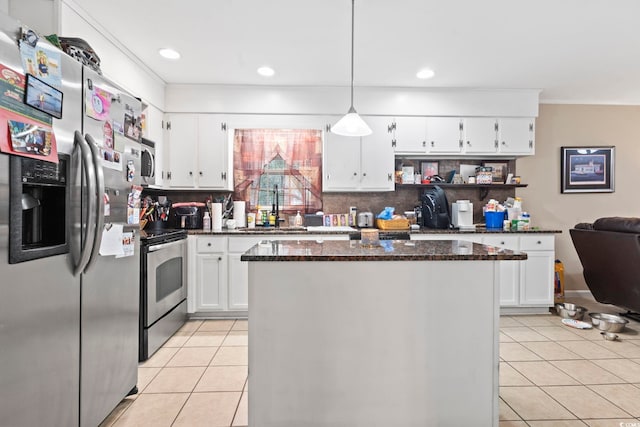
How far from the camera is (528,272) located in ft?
11.9

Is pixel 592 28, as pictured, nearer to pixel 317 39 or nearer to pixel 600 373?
pixel 317 39

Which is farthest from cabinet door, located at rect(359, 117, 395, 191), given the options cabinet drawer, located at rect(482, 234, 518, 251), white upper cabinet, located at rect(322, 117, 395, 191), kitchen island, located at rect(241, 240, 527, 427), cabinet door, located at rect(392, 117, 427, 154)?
kitchen island, located at rect(241, 240, 527, 427)

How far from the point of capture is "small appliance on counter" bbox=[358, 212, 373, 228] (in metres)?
3.97

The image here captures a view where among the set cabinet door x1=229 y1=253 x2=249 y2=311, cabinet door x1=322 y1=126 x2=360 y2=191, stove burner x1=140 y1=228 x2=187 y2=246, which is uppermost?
cabinet door x1=322 y1=126 x2=360 y2=191

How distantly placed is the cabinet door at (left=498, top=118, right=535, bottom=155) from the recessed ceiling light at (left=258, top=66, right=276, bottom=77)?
2651mm

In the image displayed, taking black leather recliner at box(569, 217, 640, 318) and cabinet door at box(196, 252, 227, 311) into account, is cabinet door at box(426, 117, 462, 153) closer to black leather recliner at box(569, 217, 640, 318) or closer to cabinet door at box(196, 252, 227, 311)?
black leather recliner at box(569, 217, 640, 318)

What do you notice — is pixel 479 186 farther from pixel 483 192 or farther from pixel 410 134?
pixel 410 134

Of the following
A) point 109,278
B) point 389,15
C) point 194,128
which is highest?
point 389,15

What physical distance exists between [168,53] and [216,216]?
161 cm

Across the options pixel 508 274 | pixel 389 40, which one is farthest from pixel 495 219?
pixel 389 40

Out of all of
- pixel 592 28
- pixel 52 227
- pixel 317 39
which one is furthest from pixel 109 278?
pixel 592 28

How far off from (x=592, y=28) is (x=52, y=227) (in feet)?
12.4

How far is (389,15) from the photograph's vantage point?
7.88ft

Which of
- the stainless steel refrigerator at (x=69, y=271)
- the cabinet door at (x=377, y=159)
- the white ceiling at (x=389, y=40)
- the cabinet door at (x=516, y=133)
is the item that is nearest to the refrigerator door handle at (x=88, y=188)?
the stainless steel refrigerator at (x=69, y=271)
